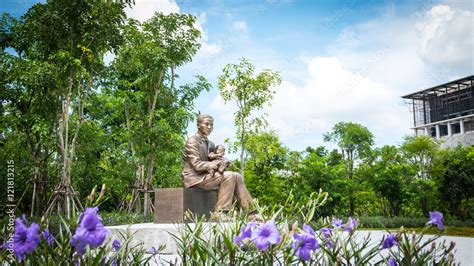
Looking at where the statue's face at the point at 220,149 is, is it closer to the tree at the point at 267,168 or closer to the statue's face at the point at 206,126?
the statue's face at the point at 206,126

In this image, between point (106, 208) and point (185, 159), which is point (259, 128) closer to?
point (106, 208)

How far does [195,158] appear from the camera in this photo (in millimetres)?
6570

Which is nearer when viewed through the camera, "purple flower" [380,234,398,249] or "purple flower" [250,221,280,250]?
"purple flower" [250,221,280,250]

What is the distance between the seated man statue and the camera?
634 cm

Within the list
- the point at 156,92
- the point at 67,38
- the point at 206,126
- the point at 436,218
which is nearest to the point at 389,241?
the point at 436,218

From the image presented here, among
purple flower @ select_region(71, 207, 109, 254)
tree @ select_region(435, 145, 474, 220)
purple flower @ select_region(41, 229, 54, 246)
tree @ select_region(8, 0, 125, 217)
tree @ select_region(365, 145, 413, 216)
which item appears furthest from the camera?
tree @ select_region(365, 145, 413, 216)

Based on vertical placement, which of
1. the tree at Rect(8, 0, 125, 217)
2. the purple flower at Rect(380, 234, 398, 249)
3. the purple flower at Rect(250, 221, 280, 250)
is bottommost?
the purple flower at Rect(380, 234, 398, 249)

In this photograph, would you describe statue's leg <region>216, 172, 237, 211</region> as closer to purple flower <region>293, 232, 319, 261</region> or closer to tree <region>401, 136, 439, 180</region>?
purple flower <region>293, 232, 319, 261</region>

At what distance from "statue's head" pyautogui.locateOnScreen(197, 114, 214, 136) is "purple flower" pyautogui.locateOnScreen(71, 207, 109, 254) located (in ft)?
17.8

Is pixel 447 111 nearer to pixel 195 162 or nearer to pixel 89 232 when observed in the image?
pixel 195 162

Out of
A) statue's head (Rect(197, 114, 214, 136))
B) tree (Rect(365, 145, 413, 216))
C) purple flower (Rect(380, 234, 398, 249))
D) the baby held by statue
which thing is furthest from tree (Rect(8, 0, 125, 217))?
tree (Rect(365, 145, 413, 216))

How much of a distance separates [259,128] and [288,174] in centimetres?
271

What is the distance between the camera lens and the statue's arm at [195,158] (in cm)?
647

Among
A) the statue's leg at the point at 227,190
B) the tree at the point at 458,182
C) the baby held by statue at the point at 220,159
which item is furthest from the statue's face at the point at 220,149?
the tree at the point at 458,182
